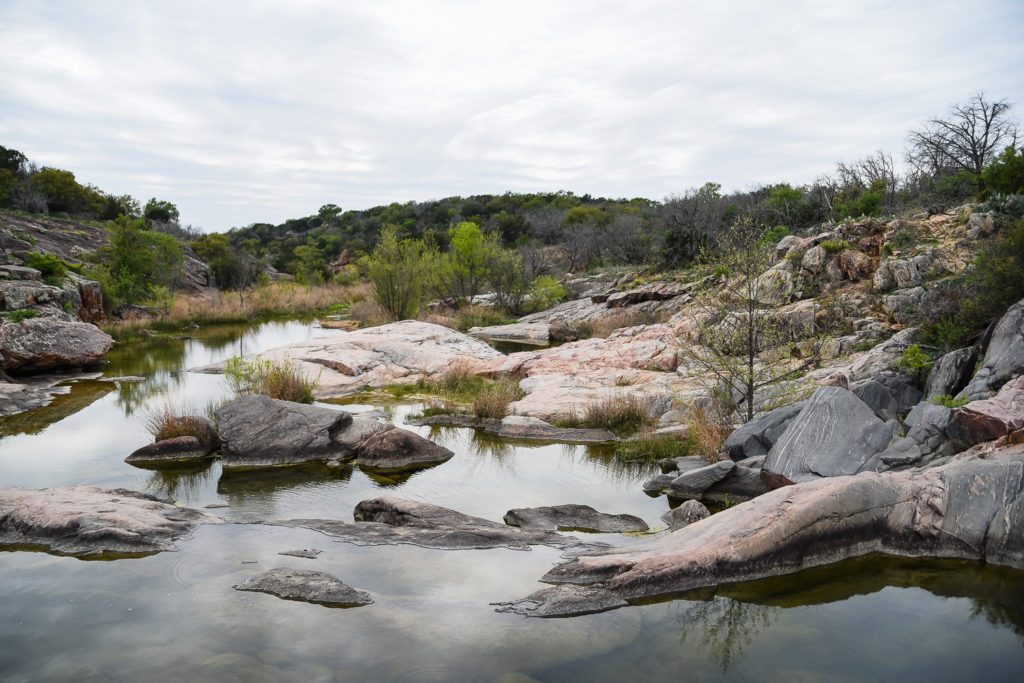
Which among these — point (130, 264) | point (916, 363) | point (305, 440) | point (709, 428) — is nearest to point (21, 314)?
point (305, 440)

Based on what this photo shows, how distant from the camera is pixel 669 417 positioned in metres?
12.8

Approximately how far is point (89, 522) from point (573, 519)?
5.60 meters

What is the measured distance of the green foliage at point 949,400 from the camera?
883 centimetres

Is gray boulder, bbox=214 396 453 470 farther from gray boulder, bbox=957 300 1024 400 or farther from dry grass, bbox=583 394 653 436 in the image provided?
gray boulder, bbox=957 300 1024 400

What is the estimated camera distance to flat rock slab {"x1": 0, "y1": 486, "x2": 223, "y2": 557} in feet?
23.8

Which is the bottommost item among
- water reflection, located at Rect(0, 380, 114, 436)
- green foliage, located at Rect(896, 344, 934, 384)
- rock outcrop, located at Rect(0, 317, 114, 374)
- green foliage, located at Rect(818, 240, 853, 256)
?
water reflection, located at Rect(0, 380, 114, 436)

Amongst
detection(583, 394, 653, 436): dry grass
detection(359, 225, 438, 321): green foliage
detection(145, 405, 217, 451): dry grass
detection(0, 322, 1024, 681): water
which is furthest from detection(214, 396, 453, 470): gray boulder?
detection(359, 225, 438, 321): green foliage

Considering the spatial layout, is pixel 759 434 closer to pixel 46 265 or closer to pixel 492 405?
pixel 492 405

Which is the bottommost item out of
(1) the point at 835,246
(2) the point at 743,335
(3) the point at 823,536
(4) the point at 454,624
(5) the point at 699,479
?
(4) the point at 454,624

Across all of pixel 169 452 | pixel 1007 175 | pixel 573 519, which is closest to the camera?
pixel 573 519

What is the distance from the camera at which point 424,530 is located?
7852mm

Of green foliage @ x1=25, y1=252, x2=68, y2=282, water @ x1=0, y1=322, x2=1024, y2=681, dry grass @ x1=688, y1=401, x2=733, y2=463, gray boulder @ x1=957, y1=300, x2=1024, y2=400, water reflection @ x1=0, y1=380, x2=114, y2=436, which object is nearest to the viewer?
water @ x1=0, y1=322, x2=1024, y2=681

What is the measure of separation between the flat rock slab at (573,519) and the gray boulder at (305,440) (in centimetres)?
314

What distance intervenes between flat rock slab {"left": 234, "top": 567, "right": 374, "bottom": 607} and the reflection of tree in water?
9.61 ft
